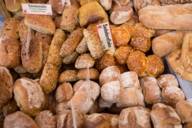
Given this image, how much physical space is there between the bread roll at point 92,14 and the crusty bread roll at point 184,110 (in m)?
0.47

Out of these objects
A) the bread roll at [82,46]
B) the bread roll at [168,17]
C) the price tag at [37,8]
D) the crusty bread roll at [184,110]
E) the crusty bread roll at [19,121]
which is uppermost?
the price tag at [37,8]

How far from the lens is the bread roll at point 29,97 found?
4.51ft

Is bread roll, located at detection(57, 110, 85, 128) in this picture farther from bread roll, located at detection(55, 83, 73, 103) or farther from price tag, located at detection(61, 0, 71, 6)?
price tag, located at detection(61, 0, 71, 6)

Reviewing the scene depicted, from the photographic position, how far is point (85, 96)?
140 cm

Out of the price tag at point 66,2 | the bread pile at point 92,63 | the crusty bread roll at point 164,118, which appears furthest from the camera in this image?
the price tag at point 66,2

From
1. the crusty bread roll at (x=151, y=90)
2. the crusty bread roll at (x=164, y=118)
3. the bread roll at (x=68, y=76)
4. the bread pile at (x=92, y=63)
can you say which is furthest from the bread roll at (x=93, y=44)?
the crusty bread roll at (x=164, y=118)

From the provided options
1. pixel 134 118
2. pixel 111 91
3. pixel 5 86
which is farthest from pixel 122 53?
pixel 5 86

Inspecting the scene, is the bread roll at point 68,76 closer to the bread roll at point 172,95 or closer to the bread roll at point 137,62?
the bread roll at point 137,62

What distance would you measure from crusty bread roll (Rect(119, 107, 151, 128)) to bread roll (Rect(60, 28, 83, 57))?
340 mm

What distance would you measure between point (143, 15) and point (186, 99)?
38 centimetres

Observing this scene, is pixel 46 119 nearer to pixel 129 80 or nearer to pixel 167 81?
pixel 129 80

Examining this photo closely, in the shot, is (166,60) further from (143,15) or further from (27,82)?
(27,82)

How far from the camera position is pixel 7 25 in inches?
62.7

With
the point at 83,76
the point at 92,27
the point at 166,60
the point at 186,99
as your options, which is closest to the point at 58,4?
the point at 92,27
